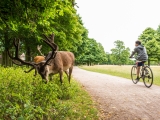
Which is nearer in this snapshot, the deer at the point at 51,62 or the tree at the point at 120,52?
the deer at the point at 51,62

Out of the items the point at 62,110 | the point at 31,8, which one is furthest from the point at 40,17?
the point at 62,110

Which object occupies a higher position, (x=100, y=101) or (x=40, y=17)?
(x=40, y=17)

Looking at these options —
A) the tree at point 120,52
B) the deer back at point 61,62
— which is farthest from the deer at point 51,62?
the tree at point 120,52

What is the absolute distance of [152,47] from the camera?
182 ft

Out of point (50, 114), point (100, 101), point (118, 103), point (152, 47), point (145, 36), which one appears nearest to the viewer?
point (50, 114)

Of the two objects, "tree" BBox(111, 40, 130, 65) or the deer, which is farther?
"tree" BBox(111, 40, 130, 65)

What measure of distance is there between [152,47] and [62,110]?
177ft

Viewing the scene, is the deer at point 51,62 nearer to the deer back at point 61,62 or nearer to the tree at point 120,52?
the deer back at point 61,62

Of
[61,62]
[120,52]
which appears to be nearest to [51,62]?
[61,62]

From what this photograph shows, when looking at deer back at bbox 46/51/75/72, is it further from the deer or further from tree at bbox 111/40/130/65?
tree at bbox 111/40/130/65

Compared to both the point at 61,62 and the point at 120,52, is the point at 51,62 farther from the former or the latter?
the point at 120,52

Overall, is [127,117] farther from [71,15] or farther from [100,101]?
[71,15]

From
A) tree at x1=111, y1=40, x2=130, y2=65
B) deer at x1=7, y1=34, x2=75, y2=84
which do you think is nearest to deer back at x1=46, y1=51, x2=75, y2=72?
deer at x1=7, y1=34, x2=75, y2=84

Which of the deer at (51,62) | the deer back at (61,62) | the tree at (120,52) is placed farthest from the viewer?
the tree at (120,52)
